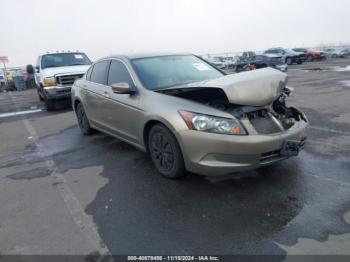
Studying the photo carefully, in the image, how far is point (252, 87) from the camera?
10.5 ft

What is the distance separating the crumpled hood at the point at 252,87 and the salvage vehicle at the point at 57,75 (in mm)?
7408

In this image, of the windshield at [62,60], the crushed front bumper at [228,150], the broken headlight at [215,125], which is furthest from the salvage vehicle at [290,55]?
the broken headlight at [215,125]

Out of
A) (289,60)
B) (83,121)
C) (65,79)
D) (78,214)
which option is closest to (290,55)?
(289,60)

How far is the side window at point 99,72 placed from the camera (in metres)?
5.01

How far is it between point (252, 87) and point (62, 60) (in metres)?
9.09

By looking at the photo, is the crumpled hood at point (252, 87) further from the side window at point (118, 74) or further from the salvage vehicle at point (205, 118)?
the side window at point (118, 74)

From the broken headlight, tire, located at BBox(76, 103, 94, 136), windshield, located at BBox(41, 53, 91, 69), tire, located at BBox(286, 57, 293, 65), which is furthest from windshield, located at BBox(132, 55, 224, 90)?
tire, located at BBox(286, 57, 293, 65)

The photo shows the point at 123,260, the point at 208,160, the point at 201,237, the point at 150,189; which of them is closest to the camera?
the point at 123,260

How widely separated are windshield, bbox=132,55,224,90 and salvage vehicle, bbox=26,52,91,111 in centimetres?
591

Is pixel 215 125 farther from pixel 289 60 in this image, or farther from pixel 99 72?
pixel 289 60

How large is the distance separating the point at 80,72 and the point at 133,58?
5.86 metres

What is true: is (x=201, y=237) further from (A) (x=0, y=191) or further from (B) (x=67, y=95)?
(B) (x=67, y=95)

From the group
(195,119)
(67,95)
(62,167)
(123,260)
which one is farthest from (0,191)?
(67,95)

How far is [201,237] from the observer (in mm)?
2566
